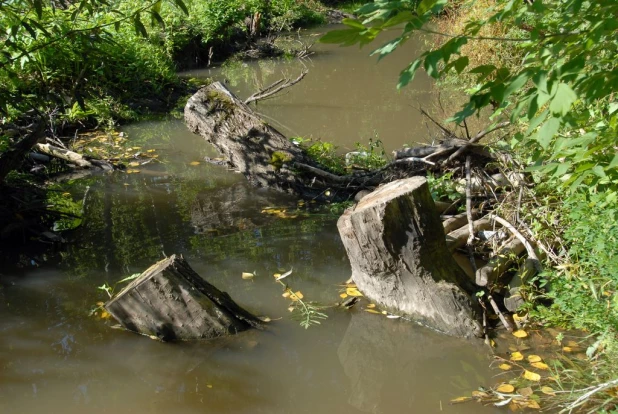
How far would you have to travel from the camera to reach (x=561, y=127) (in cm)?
301

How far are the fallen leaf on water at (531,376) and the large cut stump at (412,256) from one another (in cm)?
52

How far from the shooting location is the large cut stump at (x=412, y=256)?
170 inches

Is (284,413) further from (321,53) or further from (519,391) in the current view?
(321,53)

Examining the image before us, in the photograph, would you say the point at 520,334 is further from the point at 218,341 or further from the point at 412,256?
the point at 218,341

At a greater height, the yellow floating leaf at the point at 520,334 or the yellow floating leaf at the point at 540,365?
the yellow floating leaf at the point at 540,365

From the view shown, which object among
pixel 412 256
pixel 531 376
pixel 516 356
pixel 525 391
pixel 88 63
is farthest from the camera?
pixel 88 63

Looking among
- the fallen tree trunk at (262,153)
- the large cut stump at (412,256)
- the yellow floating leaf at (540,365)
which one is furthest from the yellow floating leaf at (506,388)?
the fallen tree trunk at (262,153)

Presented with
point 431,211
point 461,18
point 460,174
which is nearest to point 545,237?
point 431,211

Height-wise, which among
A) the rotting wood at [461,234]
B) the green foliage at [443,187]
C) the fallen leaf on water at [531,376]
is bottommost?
the fallen leaf on water at [531,376]

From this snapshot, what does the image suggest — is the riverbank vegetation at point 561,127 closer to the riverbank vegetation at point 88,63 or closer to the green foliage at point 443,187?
the green foliage at point 443,187

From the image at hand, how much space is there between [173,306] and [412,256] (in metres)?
1.68

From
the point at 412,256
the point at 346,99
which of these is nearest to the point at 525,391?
the point at 412,256

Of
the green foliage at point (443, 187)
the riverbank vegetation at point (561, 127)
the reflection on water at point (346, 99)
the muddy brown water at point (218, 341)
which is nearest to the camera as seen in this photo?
the riverbank vegetation at point (561, 127)

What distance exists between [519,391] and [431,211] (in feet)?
4.45
